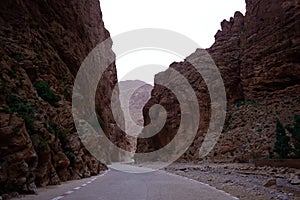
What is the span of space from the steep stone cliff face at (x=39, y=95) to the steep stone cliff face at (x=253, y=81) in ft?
57.2

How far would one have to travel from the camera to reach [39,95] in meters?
19.4

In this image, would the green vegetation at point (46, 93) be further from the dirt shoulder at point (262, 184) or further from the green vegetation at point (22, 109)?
the dirt shoulder at point (262, 184)

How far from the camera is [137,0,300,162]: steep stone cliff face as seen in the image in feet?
Answer: 113

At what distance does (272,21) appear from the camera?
134ft

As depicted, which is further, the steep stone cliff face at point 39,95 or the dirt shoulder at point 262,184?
the steep stone cliff face at point 39,95

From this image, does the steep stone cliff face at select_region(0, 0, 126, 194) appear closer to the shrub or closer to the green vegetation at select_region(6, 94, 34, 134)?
the green vegetation at select_region(6, 94, 34, 134)

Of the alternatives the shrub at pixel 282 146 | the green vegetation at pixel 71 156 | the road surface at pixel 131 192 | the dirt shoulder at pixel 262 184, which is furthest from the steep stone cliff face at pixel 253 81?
the road surface at pixel 131 192

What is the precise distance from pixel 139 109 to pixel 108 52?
124m

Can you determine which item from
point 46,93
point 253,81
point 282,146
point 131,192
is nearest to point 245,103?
point 253,81

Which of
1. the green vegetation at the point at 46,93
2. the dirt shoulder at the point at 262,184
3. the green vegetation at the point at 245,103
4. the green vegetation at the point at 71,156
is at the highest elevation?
the green vegetation at the point at 245,103

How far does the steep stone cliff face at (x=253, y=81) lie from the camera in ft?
113

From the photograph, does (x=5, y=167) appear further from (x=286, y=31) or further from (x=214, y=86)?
(x=214, y=86)

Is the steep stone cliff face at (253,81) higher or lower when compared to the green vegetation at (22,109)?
higher

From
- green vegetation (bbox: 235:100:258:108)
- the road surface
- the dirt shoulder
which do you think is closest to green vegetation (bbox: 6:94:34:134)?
the road surface
